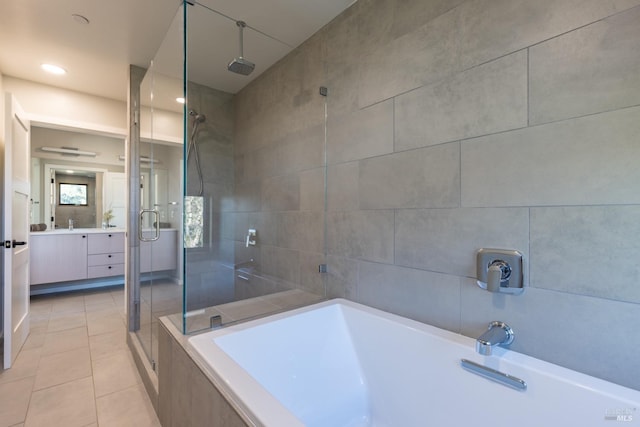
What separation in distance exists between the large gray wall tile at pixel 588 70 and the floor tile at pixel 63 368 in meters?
3.17

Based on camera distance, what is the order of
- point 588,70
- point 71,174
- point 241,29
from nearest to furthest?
1. point 588,70
2. point 241,29
3. point 71,174

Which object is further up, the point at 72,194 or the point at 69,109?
the point at 69,109

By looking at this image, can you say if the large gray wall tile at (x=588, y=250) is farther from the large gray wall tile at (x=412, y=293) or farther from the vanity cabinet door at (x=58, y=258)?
the vanity cabinet door at (x=58, y=258)

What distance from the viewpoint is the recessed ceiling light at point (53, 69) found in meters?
2.67

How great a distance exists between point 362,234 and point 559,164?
99 centimetres

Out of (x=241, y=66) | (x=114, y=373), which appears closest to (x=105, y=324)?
(x=114, y=373)

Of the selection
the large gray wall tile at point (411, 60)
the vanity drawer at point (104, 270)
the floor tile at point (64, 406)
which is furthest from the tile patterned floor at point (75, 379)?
the large gray wall tile at point (411, 60)

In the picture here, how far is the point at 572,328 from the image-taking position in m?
1.02

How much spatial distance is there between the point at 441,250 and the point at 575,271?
48 cm

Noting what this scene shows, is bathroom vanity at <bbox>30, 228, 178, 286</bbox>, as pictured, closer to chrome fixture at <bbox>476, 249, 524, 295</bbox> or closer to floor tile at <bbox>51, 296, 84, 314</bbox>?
floor tile at <bbox>51, 296, 84, 314</bbox>

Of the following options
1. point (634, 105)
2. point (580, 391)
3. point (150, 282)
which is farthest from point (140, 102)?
point (580, 391)

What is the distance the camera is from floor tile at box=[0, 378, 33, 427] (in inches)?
65.4

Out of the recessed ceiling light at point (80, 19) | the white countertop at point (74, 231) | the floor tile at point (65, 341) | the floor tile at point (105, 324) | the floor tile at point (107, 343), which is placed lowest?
the floor tile at point (107, 343)
